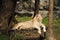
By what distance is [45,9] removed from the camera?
1565cm

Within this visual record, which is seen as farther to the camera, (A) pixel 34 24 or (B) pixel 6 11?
(A) pixel 34 24

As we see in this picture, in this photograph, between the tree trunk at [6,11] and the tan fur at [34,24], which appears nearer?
the tree trunk at [6,11]

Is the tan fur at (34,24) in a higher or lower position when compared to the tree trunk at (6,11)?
lower

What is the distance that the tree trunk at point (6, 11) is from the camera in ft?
29.4

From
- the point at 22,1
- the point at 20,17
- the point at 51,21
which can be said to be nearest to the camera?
the point at 51,21

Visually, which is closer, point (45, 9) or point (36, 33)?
point (36, 33)

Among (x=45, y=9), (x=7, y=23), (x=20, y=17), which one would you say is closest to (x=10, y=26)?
(x=7, y=23)

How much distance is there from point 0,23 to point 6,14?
0.38 meters

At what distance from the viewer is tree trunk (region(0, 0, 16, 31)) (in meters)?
8.95

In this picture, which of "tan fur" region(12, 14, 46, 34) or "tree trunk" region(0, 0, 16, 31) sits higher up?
"tree trunk" region(0, 0, 16, 31)

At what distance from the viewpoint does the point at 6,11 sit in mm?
8992

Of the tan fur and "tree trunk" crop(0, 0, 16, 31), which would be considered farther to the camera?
the tan fur

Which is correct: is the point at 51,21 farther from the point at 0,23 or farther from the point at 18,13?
the point at 18,13

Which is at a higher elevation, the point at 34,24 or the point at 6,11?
the point at 6,11
